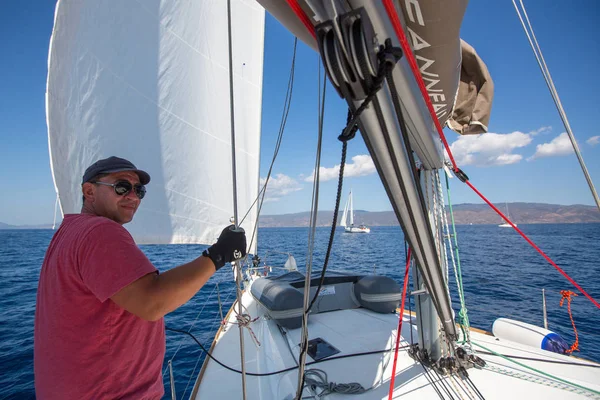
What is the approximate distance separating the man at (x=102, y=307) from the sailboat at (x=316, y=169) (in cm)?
47

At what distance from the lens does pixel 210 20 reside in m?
5.49

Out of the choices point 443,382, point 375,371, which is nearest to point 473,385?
point 443,382

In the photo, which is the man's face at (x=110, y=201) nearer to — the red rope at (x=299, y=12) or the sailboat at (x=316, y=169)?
the sailboat at (x=316, y=169)

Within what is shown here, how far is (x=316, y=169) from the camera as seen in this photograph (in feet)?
5.24

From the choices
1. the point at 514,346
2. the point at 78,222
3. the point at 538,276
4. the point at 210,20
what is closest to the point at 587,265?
the point at 538,276

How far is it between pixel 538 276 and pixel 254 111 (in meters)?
19.0

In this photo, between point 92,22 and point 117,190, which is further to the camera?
point 92,22

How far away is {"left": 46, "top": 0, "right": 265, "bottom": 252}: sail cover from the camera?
175 inches

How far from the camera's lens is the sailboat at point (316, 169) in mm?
1064

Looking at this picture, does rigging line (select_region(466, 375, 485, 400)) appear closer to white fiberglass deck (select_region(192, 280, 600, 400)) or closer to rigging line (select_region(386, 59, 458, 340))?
white fiberglass deck (select_region(192, 280, 600, 400))

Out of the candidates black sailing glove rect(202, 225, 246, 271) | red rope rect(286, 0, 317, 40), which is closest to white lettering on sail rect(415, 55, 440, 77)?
red rope rect(286, 0, 317, 40)

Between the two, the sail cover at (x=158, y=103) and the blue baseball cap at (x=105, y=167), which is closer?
the blue baseball cap at (x=105, y=167)

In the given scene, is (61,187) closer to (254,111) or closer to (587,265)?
(254,111)

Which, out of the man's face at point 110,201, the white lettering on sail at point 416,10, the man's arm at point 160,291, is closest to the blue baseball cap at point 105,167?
the man's face at point 110,201
